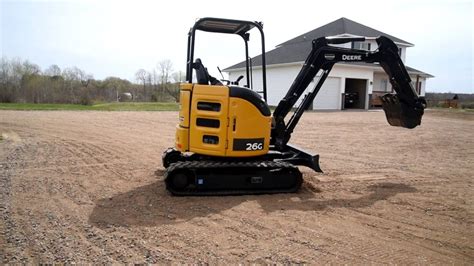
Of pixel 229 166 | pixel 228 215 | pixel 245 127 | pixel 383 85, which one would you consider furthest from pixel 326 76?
pixel 383 85

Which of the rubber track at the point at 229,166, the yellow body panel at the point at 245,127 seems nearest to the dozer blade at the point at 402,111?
the rubber track at the point at 229,166

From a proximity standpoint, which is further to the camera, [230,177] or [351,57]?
[351,57]

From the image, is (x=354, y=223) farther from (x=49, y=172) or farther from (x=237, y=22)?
(x=49, y=172)

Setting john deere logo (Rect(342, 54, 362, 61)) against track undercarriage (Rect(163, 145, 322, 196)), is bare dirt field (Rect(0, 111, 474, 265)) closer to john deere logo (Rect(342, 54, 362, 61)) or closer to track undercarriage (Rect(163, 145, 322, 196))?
→ track undercarriage (Rect(163, 145, 322, 196))

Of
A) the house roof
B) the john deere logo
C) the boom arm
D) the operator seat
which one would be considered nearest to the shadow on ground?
the boom arm

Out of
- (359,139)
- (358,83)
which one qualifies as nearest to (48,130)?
(359,139)

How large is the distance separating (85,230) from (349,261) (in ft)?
10.6

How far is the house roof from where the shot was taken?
1379 inches

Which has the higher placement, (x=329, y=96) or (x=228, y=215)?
(x=329, y=96)

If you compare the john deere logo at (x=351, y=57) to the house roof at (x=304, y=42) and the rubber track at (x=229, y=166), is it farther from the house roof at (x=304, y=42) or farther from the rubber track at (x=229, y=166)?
the house roof at (x=304, y=42)

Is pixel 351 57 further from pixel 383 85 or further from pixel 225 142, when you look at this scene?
pixel 383 85

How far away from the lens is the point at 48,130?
1404 centimetres

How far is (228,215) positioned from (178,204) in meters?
0.93

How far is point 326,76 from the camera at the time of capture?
729 cm
